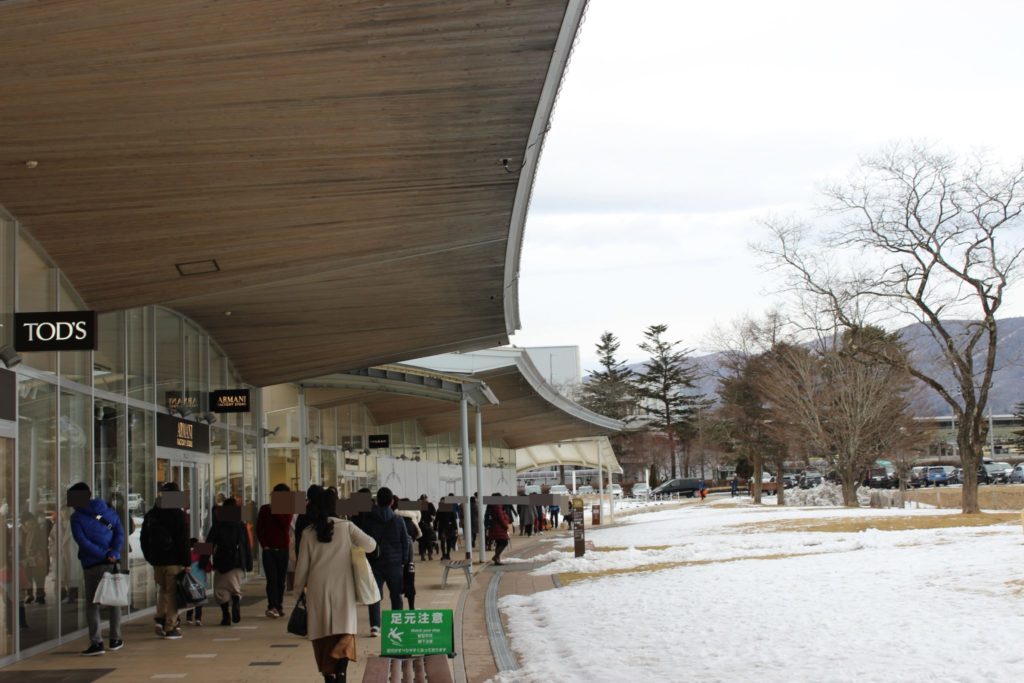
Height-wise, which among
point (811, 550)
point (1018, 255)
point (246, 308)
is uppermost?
point (1018, 255)

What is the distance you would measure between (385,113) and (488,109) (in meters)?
0.79

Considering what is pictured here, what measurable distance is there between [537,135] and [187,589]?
612cm

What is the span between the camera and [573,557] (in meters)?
21.2

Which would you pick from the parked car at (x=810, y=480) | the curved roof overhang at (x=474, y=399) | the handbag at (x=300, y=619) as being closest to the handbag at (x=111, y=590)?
the handbag at (x=300, y=619)

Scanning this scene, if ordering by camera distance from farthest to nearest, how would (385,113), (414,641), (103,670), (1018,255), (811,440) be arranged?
(811,440) < (1018,255) < (103,670) < (385,113) < (414,641)

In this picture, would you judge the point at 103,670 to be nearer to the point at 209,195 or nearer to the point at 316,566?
the point at 316,566

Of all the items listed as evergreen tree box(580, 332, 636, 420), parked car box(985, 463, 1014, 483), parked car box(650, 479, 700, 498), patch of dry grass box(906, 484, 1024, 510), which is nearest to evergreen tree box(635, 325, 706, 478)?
evergreen tree box(580, 332, 636, 420)

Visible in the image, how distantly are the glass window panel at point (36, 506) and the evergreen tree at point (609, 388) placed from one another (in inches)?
3310

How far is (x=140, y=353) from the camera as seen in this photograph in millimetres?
15023

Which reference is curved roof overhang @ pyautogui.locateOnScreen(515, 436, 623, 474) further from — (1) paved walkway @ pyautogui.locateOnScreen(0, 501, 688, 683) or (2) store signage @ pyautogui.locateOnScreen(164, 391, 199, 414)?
(1) paved walkway @ pyautogui.locateOnScreen(0, 501, 688, 683)

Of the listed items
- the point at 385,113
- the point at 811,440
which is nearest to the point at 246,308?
the point at 385,113

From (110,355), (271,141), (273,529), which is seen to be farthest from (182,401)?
(271,141)

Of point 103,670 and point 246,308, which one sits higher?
point 246,308

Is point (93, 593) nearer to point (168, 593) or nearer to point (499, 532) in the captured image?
point (168, 593)
